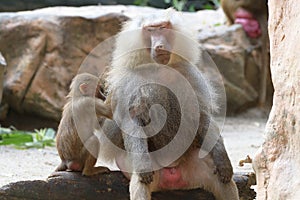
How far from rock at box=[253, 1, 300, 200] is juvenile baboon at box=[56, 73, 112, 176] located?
122 centimetres

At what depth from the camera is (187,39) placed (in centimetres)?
371

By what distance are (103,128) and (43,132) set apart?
282 centimetres

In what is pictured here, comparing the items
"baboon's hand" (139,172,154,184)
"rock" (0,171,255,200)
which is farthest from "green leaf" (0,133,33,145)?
"baboon's hand" (139,172,154,184)

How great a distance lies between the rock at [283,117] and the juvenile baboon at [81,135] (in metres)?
1.22

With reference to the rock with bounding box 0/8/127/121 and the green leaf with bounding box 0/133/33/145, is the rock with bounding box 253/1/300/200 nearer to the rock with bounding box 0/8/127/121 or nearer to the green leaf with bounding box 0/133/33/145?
the green leaf with bounding box 0/133/33/145

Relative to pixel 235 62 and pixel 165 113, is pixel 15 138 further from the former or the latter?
pixel 235 62

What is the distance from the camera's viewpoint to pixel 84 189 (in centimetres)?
357

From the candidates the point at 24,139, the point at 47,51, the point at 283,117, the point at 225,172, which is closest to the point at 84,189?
the point at 225,172

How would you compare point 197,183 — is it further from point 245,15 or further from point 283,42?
point 245,15

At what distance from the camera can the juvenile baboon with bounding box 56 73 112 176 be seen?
367 centimetres

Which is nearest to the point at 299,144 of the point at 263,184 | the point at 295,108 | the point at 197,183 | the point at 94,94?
the point at 295,108

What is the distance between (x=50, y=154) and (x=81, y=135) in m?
2.14

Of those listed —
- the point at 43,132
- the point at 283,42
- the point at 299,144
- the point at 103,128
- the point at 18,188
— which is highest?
the point at 283,42

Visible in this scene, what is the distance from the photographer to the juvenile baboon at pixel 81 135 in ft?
12.0
